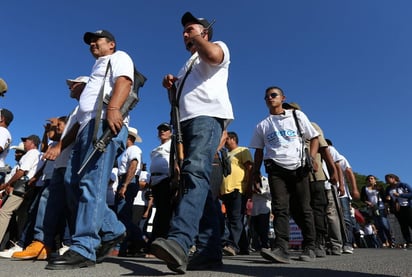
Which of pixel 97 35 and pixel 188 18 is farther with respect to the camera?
pixel 97 35

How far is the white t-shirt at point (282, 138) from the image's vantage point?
3793 mm

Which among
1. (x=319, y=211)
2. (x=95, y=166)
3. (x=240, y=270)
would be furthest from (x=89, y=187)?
(x=319, y=211)

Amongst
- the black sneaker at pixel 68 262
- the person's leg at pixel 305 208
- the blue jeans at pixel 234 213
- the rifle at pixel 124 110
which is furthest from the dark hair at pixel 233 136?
the black sneaker at pixel 68 262

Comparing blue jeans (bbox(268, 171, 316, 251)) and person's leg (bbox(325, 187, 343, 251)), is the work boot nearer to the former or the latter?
blue jeans (bbox(268, 171, 316, 251))

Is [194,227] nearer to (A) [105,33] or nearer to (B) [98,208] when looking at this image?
(B) [98,208]

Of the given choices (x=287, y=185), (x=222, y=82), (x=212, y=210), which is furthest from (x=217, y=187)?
(x=222, y=82)

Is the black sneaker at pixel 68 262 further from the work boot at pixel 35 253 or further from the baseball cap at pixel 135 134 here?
the baseball cap at pixel 135 134

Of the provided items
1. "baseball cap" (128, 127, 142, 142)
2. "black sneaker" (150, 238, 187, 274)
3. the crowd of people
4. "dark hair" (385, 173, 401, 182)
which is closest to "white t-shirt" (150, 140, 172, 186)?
the crowd of people

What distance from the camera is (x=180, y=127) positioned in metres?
2.62

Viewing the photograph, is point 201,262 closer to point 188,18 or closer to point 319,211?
point 188,18

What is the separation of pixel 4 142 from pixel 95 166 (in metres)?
3.27

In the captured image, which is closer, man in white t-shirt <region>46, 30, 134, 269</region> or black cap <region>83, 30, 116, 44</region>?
man in white t-shirt <region>46, 30, 134, 269</region>

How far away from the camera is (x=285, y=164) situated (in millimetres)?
3756

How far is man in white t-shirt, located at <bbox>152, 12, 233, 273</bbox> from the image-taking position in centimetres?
228
